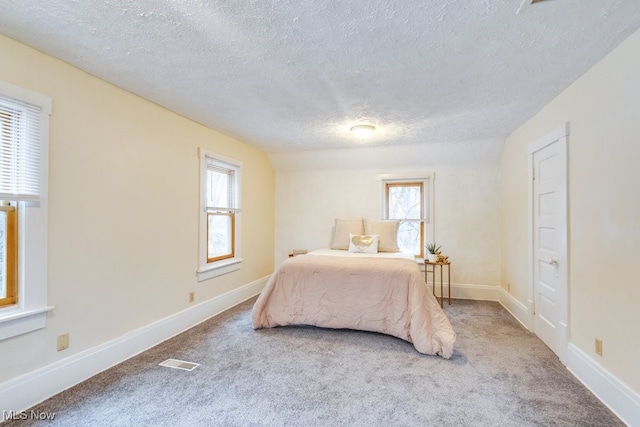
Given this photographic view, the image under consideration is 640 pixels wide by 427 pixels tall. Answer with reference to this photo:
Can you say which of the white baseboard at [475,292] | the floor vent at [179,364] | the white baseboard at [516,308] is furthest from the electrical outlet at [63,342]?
the white baseboard at [475,292]

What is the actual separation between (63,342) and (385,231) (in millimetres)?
3648

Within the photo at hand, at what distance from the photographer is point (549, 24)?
1619 millimetres

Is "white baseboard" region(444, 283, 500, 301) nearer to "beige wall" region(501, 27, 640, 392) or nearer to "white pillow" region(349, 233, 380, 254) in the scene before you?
"white pillow" region(349, 233, 380, 254)

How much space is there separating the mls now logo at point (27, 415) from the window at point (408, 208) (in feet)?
13.6

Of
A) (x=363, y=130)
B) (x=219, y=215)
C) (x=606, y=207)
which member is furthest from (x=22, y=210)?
(x=606, y=207)

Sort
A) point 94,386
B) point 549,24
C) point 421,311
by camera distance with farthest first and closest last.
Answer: point 421,311 → point 94,386 → point 549,24

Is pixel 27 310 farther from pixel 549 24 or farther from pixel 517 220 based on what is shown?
pixel 517 220

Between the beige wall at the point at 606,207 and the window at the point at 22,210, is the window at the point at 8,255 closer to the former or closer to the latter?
the window at the point at 22,210

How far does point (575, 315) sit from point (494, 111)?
6.31 ft

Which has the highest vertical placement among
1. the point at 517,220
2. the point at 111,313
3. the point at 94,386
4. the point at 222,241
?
the point at 517,220

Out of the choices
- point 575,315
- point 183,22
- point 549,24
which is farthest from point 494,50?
point 575,315

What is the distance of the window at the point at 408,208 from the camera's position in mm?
4676

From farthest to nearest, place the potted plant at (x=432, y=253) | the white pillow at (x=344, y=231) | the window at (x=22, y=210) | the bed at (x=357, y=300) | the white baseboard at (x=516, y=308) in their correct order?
the white pillow at (x=344, y=231), the potted plant at (x=432, y=253), the white baseboard at (x=516, y=308), the bed at (x=357, y=300), the window at (x=22, y=210)

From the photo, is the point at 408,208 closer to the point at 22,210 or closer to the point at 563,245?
the point at 563,245
